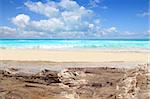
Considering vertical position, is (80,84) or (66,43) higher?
(66,43)

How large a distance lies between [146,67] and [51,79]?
44 centimetres

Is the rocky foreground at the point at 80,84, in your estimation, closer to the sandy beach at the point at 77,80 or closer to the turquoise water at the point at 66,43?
the sandy beach at the point at 77,80

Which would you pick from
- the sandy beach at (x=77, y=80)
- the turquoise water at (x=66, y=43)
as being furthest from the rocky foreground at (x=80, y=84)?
the turquoise water at (x=66, y=43)

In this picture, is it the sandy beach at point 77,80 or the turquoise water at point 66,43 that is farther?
the turquoise water at point 66,43

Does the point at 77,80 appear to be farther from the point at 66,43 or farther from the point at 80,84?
the point at 66,43

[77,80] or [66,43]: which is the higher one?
[66,43]

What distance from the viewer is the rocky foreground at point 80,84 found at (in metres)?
1.29

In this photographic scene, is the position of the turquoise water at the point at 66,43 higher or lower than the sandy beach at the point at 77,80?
higher

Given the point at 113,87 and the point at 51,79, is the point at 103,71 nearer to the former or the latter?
the point at 113,87

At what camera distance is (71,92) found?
1.31 m

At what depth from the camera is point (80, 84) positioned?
1.31m

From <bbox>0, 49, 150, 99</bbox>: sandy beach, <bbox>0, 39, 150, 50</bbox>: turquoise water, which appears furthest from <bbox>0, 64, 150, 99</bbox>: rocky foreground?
<bbox>0, 39, 150, 50</bbox>: turquoise water

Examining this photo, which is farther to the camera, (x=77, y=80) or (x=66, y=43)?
(x=66, y=43)

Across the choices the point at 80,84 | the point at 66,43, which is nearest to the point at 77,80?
the point at 80,84
